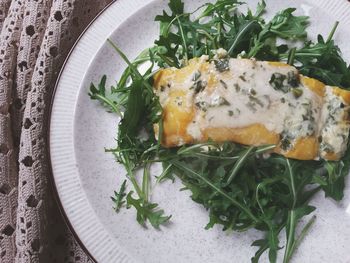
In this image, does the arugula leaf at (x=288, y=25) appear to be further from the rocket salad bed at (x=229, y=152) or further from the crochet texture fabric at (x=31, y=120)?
the crochet texture fabric at (x=31, y=120)

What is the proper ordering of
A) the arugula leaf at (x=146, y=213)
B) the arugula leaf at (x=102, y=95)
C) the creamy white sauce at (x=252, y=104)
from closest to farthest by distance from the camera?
the creamy white sauce at (x=252, y=104), the arugula leaf at (x=146, y=213), the arugula leaf at (x=102, y=95)

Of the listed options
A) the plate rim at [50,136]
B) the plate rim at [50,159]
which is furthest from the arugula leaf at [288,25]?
the plate rim at [50,159]

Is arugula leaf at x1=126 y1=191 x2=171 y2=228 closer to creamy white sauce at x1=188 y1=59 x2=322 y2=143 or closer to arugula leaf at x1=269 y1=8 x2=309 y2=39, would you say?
creamy white sauce at x1=188 y1=59 x2=322 y2=143

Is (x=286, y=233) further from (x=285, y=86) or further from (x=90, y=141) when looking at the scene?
(x=90, y=141)

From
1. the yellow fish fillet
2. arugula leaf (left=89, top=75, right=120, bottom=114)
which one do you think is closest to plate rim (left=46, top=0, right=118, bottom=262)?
arugula leaf (left=89, top=75, right=120, bottom=114)

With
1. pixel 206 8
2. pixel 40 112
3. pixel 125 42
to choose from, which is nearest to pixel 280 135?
→ pixel 206 8

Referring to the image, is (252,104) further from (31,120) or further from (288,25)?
(31,120)

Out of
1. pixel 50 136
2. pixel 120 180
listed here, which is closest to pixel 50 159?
pixel 50 136
